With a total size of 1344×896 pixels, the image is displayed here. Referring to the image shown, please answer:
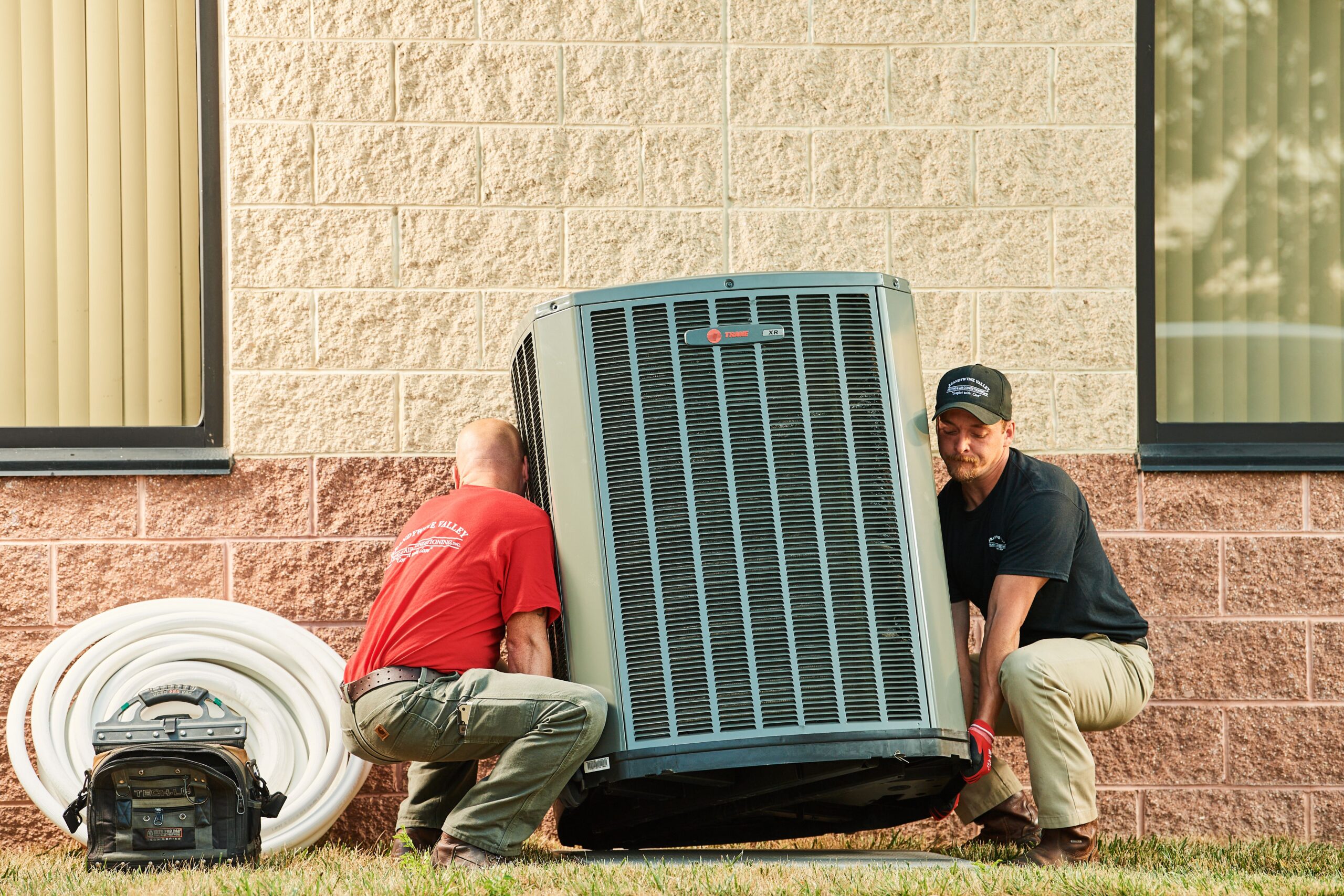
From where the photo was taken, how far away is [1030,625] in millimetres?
4008

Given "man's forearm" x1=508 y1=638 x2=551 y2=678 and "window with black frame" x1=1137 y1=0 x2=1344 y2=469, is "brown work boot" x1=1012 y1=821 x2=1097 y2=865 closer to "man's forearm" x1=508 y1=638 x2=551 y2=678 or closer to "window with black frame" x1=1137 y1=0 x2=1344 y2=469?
"man's forearm" x1=508 y1=638 x2=551 y2=678

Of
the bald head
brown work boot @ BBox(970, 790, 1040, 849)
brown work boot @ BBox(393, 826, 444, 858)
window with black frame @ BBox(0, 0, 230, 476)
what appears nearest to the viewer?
the bald head

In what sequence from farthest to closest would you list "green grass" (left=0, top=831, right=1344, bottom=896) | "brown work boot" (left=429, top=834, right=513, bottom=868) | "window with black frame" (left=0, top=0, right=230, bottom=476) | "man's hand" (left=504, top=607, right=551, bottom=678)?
"window with black frame" (left=0, top=0, right=230, bottom=476)
"man's hand" (left=504, top=607, right=551, bottom=678)
"brown work boot" (left=429, top=834, right=513, bottom=868)
"green grass" (left=0, top=831, right=1344, bottom=896)

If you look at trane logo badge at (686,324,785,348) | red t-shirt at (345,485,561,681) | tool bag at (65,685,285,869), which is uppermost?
trane logo badge at (686,324,785,348)

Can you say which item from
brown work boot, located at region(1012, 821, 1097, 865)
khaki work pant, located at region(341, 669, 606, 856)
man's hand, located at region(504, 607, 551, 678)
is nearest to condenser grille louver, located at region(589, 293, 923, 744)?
khaki work pant, located at region(341, 669, 606, 856)

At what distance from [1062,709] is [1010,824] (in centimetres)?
68

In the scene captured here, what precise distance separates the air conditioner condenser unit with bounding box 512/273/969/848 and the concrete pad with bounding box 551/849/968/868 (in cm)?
24

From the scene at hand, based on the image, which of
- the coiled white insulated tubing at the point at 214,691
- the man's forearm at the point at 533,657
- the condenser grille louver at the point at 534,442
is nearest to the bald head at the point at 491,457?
the condenser grille louver at the point at 534,442

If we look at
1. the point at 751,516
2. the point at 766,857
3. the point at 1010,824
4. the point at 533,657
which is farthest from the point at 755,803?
the point at 1010,824

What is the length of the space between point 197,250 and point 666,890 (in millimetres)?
3187

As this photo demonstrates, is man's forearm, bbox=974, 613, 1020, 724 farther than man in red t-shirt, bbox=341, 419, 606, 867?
Yes

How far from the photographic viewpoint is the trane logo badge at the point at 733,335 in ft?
11.3

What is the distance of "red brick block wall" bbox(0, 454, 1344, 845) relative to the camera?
462 cm

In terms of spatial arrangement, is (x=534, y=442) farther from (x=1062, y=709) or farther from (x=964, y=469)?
(x=1062, y=709)
